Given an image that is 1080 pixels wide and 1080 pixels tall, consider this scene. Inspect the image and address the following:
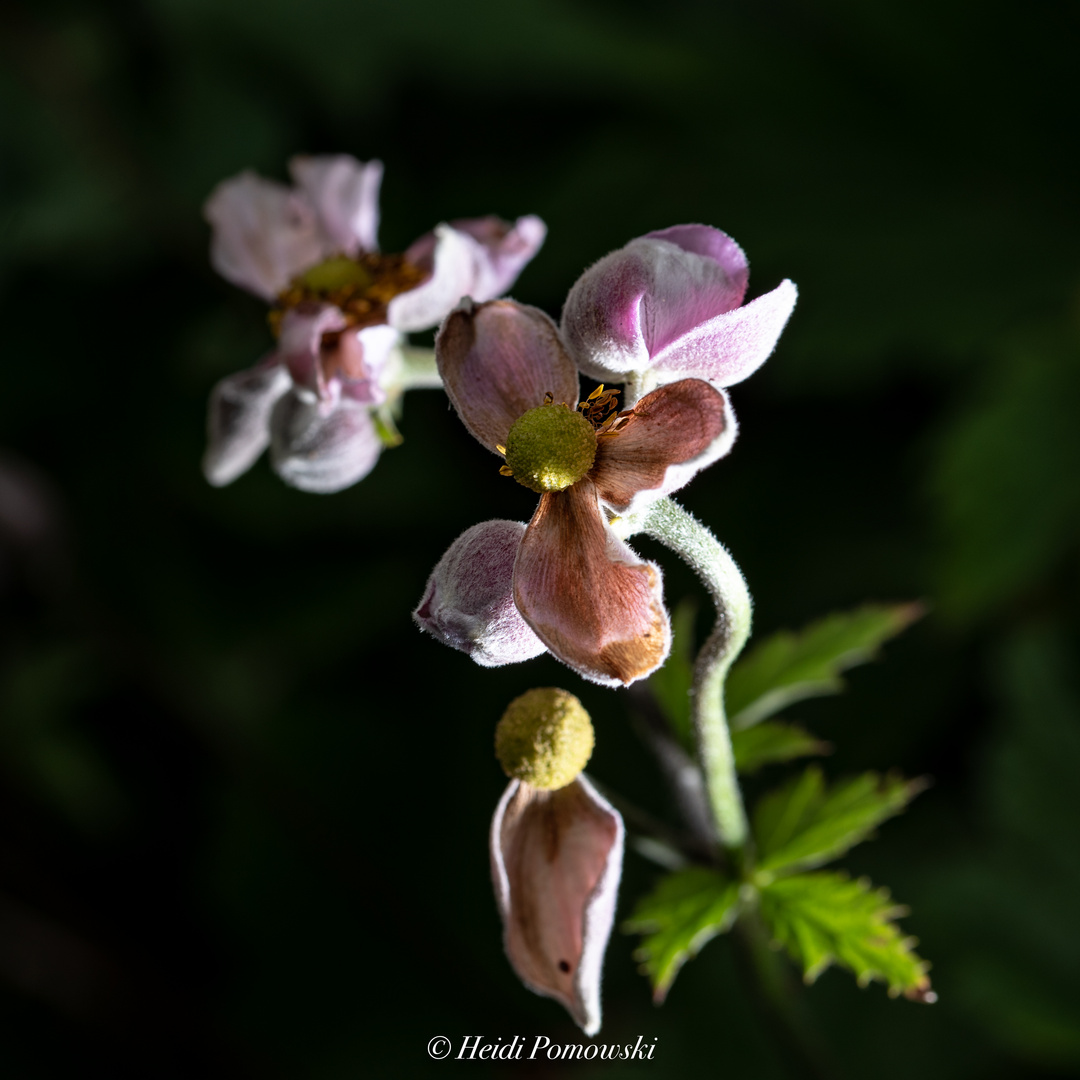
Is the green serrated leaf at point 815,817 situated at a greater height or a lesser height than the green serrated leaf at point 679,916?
greater

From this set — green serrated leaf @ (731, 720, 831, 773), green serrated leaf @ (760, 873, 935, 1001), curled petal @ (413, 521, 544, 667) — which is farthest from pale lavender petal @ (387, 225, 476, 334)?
green serrated leaf @ (760, 873, 935, 1001)

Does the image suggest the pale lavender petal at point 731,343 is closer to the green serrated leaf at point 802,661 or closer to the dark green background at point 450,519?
the green serrated leaf at point 802,661

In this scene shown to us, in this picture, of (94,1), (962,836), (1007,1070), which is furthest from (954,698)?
(94,1)

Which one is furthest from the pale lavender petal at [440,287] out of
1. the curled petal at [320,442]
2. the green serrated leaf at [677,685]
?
the green serrated leaf at [677,685]

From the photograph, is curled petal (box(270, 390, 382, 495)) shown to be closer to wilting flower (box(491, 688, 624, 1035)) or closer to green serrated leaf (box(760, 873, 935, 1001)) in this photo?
wilting flower (box(491, 688, 624, 1035))

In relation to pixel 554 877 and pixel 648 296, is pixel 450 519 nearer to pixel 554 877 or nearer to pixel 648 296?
pixel 554 877

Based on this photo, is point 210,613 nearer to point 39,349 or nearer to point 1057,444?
point 39,349
